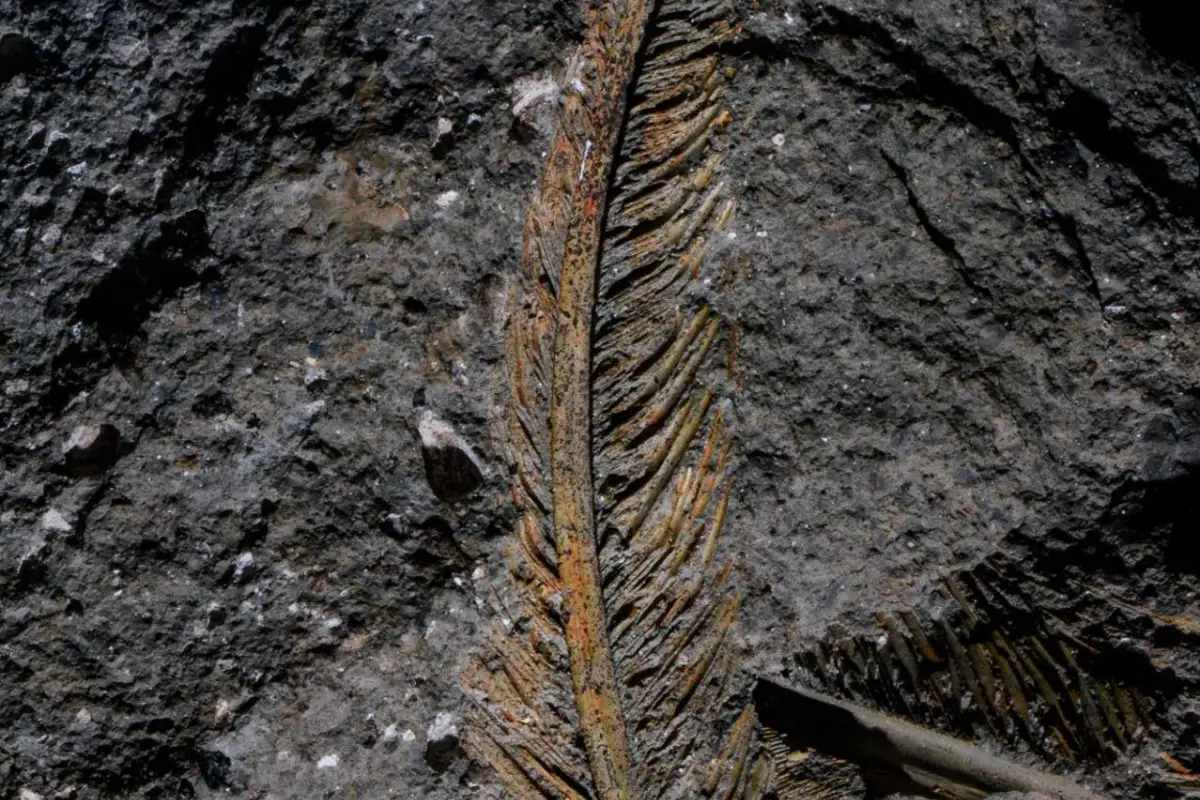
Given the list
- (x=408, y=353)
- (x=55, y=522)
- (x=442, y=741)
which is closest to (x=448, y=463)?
(x=408, y=353)

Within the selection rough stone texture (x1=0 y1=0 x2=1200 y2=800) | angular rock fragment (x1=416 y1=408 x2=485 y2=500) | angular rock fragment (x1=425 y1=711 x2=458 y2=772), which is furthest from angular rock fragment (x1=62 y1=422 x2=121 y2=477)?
angular rock fragment (x1=425 y1=711 x2=458 y2=772)

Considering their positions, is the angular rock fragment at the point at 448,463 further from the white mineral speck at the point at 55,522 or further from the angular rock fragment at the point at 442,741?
the white mineral speck at the point at 55,522

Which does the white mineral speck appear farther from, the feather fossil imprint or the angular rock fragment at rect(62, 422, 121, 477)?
the feather fossil imprint

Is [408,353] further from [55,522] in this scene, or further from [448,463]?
[55,522]

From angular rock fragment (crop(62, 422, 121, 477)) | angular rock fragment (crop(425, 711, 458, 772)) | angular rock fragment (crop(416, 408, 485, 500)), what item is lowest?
angular rock fragment (crop(425, 711, 458, 772))

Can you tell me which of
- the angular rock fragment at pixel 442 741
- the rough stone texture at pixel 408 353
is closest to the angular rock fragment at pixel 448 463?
the rough stone texture at pixel 408 353
